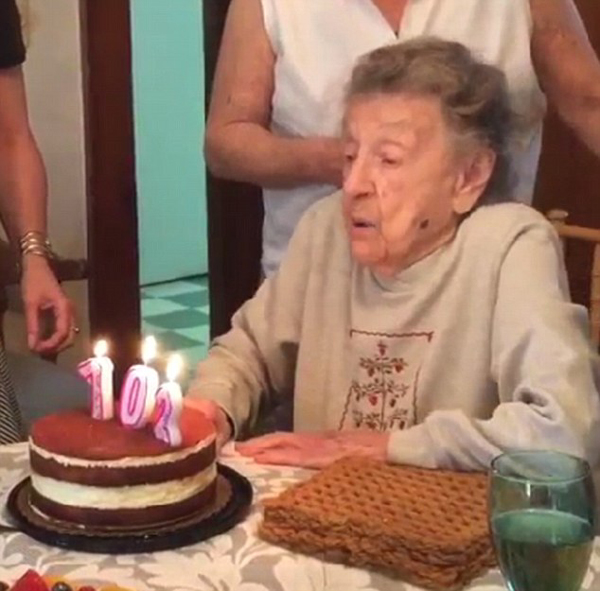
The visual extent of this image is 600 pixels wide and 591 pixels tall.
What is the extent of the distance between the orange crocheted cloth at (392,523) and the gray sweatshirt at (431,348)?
0.11 meters

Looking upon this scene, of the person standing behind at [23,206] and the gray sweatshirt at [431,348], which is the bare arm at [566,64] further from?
the person standing behind at [23,206]

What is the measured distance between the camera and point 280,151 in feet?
6.65

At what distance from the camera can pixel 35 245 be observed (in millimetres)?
2104

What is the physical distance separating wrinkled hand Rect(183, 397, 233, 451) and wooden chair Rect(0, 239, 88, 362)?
1.05 m

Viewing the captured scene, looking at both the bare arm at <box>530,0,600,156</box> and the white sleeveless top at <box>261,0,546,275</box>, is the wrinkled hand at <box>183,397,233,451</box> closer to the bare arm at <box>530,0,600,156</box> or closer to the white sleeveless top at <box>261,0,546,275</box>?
the white sleeveless top at <box>261,0,546,275</box>

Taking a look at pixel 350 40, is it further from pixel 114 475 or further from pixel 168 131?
pixel 168 131

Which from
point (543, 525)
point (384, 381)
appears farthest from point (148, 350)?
point (543, 525)

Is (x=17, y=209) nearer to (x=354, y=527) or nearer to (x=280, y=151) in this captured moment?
(x=280, y=151)

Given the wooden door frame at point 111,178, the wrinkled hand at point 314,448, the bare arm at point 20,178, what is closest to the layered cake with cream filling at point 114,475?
the wrinkled hand at point 314,448

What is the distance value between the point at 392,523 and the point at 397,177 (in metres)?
0.56

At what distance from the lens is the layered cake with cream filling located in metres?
1.32

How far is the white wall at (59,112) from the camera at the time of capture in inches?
128

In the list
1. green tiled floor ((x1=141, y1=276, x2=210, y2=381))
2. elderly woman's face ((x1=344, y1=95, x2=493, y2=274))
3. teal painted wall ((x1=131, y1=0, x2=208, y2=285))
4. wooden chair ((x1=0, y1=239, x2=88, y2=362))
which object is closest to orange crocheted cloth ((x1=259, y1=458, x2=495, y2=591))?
elderly woman's face ((x1=344, y1=95, x2=493, y2=274))

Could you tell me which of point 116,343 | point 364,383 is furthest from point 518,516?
point 116,343
